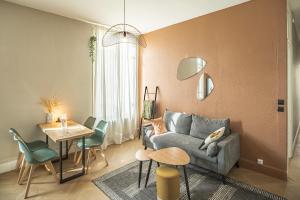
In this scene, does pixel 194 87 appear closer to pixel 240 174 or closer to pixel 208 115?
pixel 208 115

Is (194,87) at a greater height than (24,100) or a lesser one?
greater

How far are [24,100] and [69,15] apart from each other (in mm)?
1809

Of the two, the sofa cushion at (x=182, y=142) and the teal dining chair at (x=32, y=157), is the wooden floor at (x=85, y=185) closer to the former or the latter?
the teal dining chair at (x=32, y=157)

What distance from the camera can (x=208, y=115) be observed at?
11.7ft

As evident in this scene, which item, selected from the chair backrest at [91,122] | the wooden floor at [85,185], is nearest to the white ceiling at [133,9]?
the chair backrest at [91,122]

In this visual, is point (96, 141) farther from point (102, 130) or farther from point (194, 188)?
point (194, 188)

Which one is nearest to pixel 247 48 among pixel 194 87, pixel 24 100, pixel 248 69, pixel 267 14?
pixel 248 69

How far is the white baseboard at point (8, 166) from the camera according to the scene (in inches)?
117

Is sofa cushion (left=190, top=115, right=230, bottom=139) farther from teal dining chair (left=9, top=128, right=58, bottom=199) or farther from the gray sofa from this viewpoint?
teal dining chair (left=9, top=128, right=58, bottom=199)

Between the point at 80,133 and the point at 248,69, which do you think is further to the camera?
the point at 248,69

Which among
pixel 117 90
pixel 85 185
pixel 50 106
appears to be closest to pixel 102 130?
pixel 85 185

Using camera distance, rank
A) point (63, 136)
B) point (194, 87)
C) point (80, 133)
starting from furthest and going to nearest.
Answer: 1. point (194, 87)
2. point (80, 133)
3. point (63, 136)

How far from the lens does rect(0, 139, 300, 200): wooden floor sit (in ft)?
7.84

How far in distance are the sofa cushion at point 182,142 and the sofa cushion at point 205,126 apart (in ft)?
0.45
